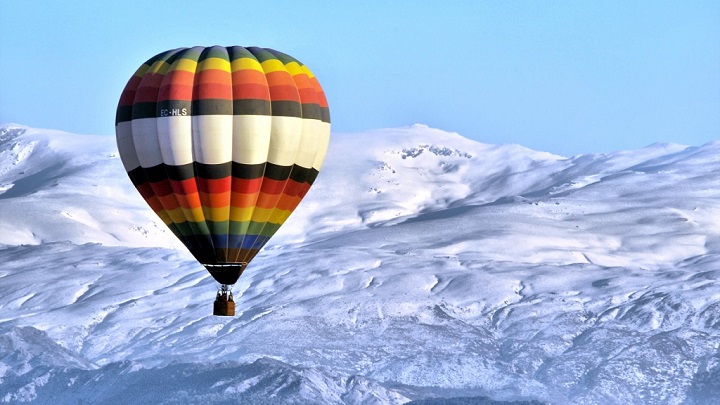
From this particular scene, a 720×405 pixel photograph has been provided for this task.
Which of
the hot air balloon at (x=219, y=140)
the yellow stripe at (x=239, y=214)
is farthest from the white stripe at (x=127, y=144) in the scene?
the yellow stripe at (x=239, y=214)

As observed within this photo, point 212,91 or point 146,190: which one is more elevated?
point 212,91

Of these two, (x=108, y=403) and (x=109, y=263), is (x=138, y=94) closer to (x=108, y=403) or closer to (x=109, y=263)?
(x=108, y=403)

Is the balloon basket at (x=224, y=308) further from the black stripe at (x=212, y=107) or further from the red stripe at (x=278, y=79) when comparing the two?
the red stripe at (x=278, y=79)

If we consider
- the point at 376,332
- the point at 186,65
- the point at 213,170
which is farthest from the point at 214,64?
the point at 376,332

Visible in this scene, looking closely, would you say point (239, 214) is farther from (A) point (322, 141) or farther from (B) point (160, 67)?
(B) point (160, 67)

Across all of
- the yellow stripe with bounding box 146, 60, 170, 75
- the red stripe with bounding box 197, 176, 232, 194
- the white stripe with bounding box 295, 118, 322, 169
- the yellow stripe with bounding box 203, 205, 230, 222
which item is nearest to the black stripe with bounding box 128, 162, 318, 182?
the red stripe with bounding box 197, 176, 232, 194

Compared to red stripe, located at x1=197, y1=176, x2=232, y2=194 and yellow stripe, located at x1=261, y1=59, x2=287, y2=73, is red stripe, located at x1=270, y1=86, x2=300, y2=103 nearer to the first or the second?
yellow stripe, located at x1=261, y1=59, x2=287, y2=73
